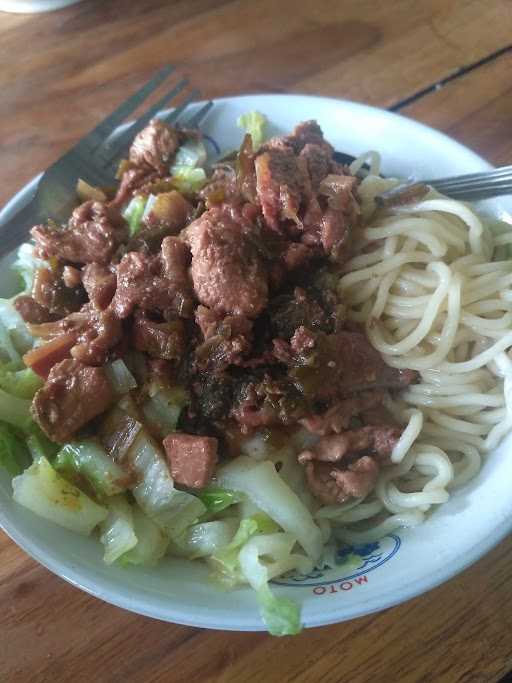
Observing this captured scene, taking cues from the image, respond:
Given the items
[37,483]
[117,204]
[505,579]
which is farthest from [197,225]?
[505,579]

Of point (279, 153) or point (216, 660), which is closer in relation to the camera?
point (216, 660)

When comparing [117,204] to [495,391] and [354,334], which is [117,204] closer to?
[354,334]

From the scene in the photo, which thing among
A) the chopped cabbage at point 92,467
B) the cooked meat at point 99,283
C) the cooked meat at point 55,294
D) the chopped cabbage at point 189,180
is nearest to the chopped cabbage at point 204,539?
the chopped cabbage at point 92,467

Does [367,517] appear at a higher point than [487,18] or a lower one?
lower

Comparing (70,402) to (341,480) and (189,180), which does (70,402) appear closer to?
(341,480)

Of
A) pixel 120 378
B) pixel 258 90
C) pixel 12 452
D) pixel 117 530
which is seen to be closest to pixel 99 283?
pixel 120 378

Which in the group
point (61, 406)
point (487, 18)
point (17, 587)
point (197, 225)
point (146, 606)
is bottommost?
point (17, 587)

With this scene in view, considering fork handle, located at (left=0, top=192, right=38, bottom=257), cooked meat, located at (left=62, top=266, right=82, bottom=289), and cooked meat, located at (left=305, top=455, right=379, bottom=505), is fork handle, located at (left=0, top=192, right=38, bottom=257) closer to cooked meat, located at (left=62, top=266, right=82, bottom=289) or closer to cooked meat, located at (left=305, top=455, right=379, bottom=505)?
cooked meat, located at (left=62, top=266, right=82, bottom=289)
